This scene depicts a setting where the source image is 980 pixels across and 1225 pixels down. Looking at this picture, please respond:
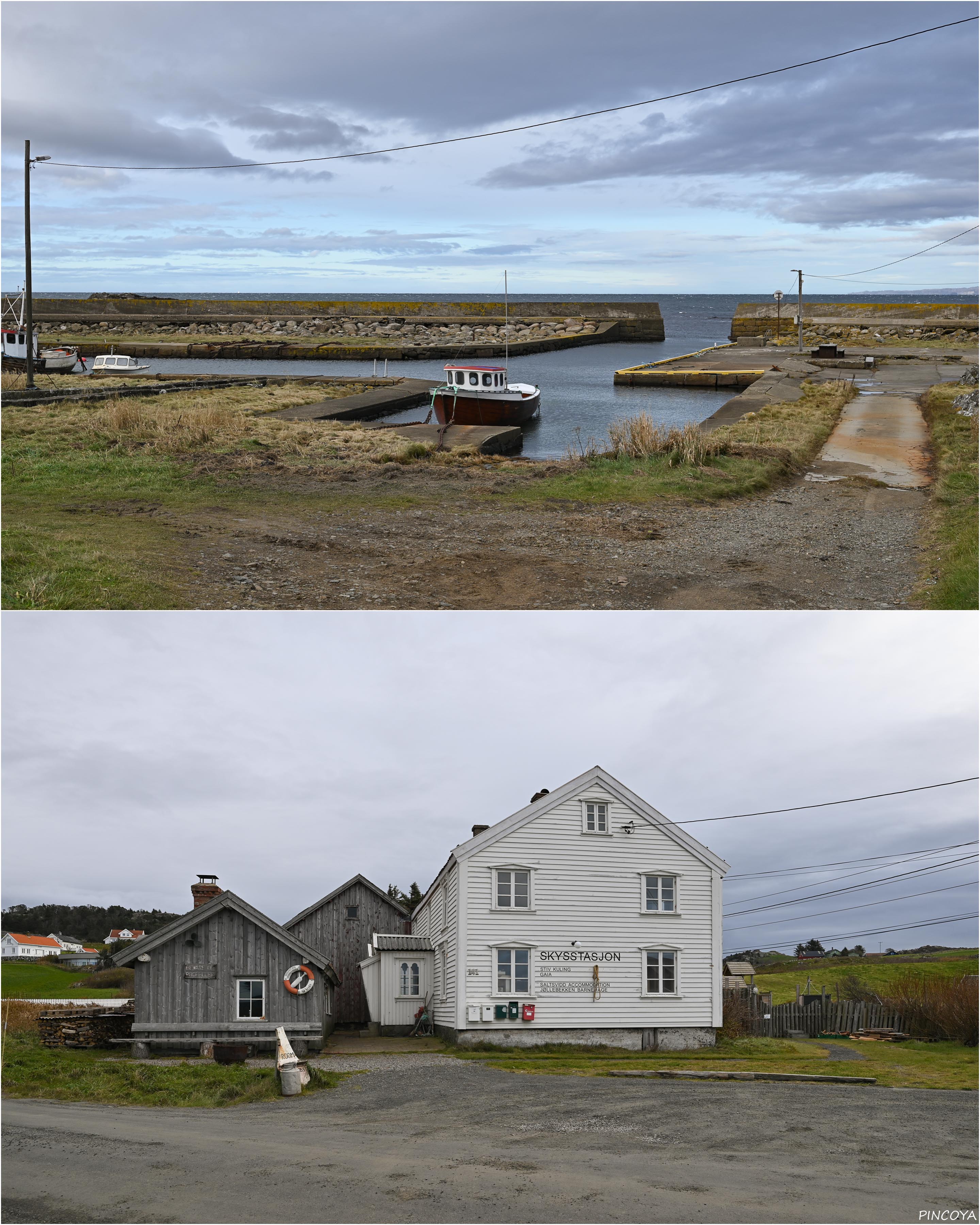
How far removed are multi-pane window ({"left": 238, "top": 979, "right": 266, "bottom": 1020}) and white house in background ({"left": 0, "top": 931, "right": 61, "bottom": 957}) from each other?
2476 inches

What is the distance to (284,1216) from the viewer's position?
287 inches

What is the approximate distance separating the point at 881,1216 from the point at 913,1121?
4550 mm

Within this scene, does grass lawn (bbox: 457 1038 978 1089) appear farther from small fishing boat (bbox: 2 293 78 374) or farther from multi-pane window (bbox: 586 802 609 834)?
small fishing boat (bbox: 2 293 78 374)

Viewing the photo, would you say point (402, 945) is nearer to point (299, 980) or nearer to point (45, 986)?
point (299, 980)

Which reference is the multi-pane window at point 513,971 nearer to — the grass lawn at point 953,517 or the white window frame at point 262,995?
the white window frame at point 262,995

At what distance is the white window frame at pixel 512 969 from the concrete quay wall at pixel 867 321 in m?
65.2

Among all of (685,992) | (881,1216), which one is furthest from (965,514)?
(881,1216)

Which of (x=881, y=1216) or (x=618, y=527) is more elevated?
(x=618, y=527)

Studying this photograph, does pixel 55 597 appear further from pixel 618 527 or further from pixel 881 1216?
pixel 881 1216

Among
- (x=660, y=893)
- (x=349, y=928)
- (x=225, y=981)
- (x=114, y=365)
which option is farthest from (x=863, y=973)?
A: (x=114, y=365)

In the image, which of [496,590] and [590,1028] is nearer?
[496,590]

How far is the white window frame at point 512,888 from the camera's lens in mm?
20500

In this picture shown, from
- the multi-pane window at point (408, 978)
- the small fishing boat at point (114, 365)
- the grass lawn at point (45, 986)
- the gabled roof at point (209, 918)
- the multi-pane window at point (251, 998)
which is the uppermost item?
the small fishing boat at point (114, 365)

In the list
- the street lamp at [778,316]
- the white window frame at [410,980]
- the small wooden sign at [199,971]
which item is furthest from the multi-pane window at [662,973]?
the street lamp at [778,316]
